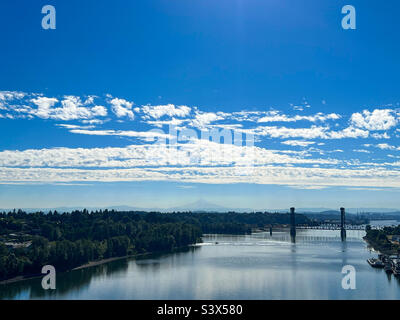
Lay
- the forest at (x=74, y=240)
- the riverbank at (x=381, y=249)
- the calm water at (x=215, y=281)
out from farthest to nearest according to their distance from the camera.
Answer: the riverbank at (x=381, y=249) → the forest at (x=74, y=240) → the calm water at (x=215, y=281)

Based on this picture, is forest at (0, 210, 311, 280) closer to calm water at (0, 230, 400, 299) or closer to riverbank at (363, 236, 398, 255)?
calm water at (0, 230, 400, 299)

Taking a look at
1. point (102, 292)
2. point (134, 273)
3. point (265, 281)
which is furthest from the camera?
point (134, 273)

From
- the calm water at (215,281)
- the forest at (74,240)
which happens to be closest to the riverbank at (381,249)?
the calm water at (215,281)

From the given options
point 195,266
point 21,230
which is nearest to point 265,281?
point 195,266

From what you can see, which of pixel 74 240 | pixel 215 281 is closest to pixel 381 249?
pixel 215 281

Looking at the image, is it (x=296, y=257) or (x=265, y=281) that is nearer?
(x=265, y=281)

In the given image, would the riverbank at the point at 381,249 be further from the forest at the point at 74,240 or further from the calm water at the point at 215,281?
the forest at the point at 74,240

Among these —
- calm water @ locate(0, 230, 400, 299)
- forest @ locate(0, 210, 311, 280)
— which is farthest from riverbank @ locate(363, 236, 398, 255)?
forest @ locate(0, 210, 311, 280)

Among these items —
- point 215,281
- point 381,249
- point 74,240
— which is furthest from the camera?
point 381,249

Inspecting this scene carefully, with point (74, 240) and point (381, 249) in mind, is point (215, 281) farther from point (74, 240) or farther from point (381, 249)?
point (381, 249)

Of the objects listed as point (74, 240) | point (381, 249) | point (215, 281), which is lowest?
point (381, 249)
